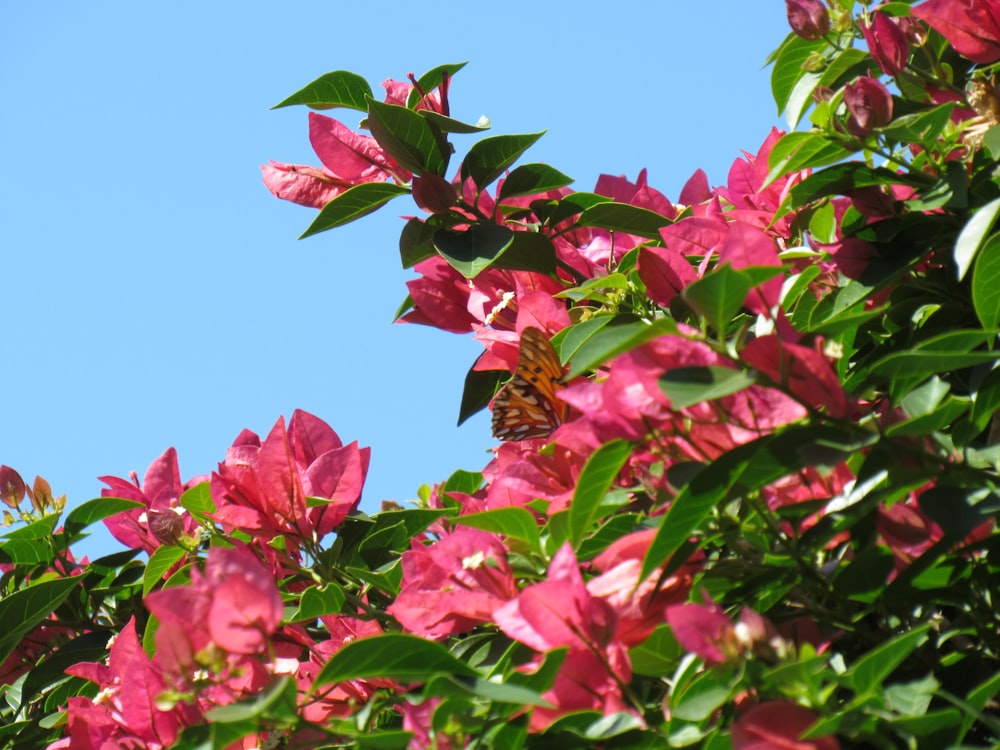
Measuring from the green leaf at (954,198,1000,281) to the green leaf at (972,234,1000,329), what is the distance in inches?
1.4

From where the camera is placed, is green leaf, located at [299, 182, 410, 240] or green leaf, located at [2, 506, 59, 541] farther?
green leaf, located at [2, 506, 59, 541]

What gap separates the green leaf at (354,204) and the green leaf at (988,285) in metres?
0.93

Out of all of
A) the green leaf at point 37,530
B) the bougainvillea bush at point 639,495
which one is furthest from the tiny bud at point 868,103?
the green leaf at point 37,530

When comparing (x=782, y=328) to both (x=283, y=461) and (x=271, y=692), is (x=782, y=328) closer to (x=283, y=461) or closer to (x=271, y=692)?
(x=271, y=692)

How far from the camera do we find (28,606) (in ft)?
5.57

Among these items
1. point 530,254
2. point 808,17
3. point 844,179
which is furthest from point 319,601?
point 808,17

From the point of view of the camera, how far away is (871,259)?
1.43 meters

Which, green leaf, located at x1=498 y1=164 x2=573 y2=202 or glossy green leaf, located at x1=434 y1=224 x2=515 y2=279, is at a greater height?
green leaf, located at x1=498 y1=164 x2=573 y2=202

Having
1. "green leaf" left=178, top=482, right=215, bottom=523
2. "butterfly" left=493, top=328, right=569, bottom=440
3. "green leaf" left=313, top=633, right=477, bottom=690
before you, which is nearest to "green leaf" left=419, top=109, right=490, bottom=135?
"butterfly" left=493, top=328, right=569, bottom=440

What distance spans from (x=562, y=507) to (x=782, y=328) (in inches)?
13.9

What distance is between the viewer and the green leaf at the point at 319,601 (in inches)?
58.7

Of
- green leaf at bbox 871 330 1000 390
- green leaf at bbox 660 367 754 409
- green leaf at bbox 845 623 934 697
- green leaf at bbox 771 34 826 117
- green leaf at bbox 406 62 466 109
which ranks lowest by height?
green leaf at bbox 845 623 934 697

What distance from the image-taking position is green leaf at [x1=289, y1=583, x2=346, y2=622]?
58.7 inches

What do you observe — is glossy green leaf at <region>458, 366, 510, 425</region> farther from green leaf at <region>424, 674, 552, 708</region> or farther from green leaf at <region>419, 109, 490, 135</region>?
green leaf at <region>424, 674, 552, 708</region>
